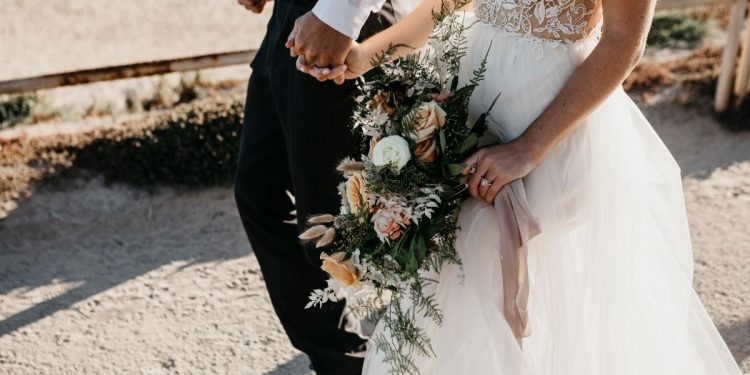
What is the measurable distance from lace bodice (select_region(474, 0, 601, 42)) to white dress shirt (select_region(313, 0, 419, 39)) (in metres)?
0.33

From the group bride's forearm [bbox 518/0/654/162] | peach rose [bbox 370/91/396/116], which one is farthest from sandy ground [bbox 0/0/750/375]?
bride's forearm [bbox 518/0/654/162]

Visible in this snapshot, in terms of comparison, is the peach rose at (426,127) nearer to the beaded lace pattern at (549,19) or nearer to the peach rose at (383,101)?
the peach rose at (383,101)

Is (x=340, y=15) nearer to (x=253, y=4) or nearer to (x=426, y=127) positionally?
(x=426, y=127)

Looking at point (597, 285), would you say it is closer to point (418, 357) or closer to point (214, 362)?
point (418, 357)

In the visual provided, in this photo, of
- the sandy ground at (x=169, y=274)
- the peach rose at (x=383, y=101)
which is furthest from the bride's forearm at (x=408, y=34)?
the sandy ground at (x=169, y=274)

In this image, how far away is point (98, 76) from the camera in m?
4.14

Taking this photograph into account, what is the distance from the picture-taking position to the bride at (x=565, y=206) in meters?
1.88

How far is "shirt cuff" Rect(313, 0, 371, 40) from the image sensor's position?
1.99 m

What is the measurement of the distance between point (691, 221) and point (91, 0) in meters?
5.74

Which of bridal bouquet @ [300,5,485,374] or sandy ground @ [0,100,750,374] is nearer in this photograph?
bridal bouquet @ [300,5,485,374]

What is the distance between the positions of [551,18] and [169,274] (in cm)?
236

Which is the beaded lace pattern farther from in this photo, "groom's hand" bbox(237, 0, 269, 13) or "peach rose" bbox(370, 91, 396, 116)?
"groom's hand" bbox(237, 0, 269, 13)

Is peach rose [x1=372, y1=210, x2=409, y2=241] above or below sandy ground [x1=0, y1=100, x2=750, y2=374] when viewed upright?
above

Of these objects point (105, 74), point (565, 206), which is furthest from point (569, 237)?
point (105, 74)
